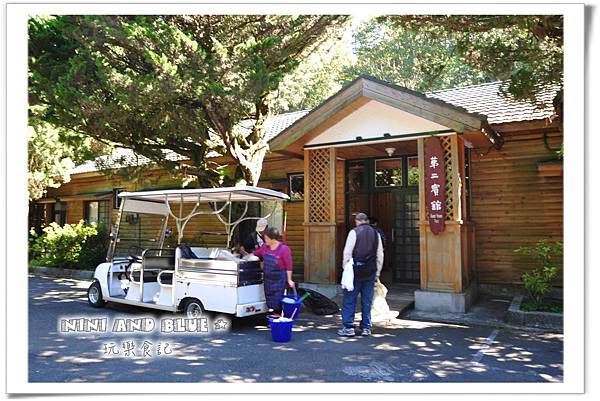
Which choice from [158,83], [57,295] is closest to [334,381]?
[158,83]

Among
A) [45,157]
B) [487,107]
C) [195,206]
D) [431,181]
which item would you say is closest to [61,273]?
[45,157]

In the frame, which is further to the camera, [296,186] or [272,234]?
[296,186]

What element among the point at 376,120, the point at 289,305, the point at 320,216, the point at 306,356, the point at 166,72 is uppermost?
the point at 166,72

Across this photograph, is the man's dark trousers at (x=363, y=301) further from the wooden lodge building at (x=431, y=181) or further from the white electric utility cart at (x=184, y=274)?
the wooden lodge building at (x=431, y=181)

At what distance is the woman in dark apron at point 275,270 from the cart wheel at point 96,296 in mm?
3763

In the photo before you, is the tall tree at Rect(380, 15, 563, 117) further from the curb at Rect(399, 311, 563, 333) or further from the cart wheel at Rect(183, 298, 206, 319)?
the cart wheel at Rect(183, 298, 206, 319)

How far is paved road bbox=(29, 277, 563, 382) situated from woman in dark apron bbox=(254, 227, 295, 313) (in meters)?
0.59

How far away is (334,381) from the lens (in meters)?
4.92

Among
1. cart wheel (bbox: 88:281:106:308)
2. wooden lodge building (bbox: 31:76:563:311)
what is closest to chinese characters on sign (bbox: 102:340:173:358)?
cart wheel (bbox: 88:281:106:308)

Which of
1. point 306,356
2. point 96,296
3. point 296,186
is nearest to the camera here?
point 306,356

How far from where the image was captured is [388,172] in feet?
35.4

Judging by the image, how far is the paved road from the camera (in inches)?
201

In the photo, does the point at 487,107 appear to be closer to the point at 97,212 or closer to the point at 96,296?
the point at 96,296

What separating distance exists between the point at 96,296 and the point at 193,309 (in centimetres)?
275
